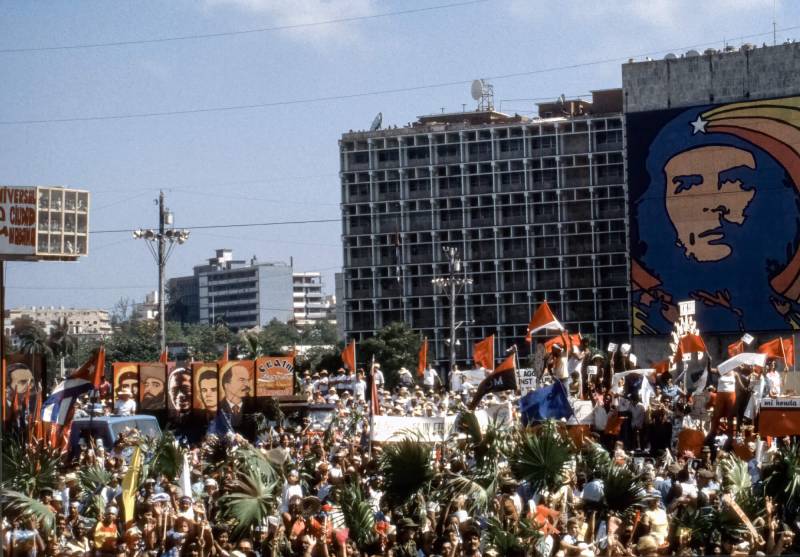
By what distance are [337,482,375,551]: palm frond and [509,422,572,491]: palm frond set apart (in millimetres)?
1773

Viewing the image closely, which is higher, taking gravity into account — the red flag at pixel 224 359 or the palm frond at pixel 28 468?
the red flag at pixel 224 359

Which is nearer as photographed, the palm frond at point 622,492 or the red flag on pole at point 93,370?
the palm frond at point 622,492

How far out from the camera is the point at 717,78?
7394cm

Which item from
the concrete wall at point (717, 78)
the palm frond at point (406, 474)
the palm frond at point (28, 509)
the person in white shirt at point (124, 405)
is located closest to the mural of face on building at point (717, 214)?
the concrete wall at point (717, 78)

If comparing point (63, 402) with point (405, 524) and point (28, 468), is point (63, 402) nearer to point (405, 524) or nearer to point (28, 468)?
point (28, 468)

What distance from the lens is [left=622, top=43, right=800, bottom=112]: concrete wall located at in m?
73.7

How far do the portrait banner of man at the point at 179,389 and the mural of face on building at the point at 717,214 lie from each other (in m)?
39.3

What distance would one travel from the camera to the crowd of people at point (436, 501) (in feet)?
49.6

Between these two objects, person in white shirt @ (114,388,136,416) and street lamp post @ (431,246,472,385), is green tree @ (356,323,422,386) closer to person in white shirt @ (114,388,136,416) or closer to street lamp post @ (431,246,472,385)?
street lamp post @ (431,246,472,385)

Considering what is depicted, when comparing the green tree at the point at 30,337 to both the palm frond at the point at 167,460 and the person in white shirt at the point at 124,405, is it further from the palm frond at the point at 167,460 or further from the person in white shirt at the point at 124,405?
the palm frond at the point at 167,460

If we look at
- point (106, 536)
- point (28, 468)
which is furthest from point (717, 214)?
point (106, 536)

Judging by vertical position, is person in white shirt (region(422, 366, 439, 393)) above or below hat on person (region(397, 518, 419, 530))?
above

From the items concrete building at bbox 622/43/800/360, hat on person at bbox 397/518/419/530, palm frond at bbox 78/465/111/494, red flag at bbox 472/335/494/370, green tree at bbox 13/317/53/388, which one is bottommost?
hat on person at bbox 397/518/419/530

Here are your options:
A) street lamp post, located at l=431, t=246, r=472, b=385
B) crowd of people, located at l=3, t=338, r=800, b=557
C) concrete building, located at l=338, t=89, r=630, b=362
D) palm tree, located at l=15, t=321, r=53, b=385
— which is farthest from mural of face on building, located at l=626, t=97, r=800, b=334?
crowd of people, located at l=3, t=338, r=800, b=557
